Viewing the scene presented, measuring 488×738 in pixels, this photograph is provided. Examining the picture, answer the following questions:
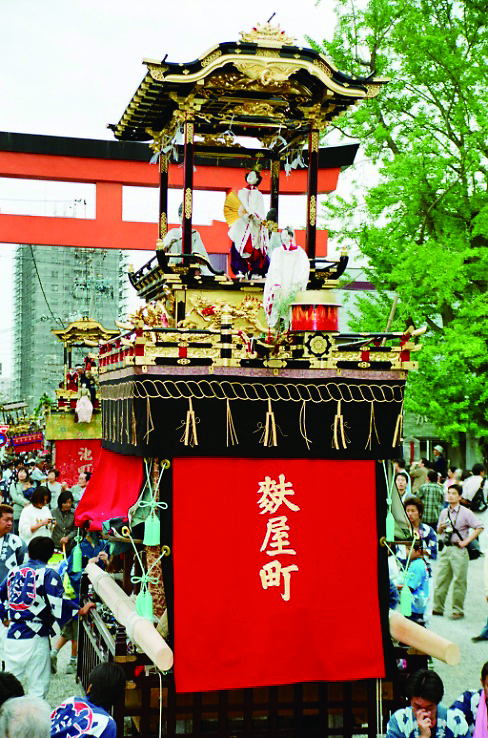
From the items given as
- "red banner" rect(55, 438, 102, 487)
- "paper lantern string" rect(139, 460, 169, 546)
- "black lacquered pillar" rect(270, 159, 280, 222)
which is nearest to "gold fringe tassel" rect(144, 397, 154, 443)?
"paper lantern string" rect(139, 460, 169, 546)

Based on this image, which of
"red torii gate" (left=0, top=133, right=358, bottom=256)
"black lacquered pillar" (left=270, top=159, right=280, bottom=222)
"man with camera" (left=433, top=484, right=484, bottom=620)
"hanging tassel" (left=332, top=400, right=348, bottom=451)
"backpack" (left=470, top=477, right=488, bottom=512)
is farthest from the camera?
"red torii gate" (left=0, top=133, right=358, bottom=256)

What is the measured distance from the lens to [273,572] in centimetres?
704

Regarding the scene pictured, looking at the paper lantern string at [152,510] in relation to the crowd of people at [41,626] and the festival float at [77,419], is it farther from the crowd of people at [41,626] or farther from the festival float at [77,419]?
the festival float at [77,419]

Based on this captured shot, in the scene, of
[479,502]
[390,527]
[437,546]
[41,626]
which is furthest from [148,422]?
[479,502]

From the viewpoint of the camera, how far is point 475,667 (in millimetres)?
Result: 9562

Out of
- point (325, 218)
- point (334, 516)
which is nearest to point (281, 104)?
point (334, 516)

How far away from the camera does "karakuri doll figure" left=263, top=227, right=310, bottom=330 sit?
24.4ft

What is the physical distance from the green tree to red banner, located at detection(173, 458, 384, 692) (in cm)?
1331

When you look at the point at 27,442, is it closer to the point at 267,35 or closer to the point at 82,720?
the point at 267,35

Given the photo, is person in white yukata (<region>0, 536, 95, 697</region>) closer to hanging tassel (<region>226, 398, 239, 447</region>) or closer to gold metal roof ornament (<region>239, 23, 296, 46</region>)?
hanging tassel (<region>226, 398, 239, 447</region>)

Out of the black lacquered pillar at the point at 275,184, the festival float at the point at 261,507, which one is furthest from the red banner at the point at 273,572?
the black lacquered pillar at the point at 275,184

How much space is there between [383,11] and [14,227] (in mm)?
11234

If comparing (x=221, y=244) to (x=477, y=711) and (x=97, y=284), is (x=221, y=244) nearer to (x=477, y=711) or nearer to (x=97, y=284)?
(x=477, y=711)

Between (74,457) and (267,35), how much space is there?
14.9 m
